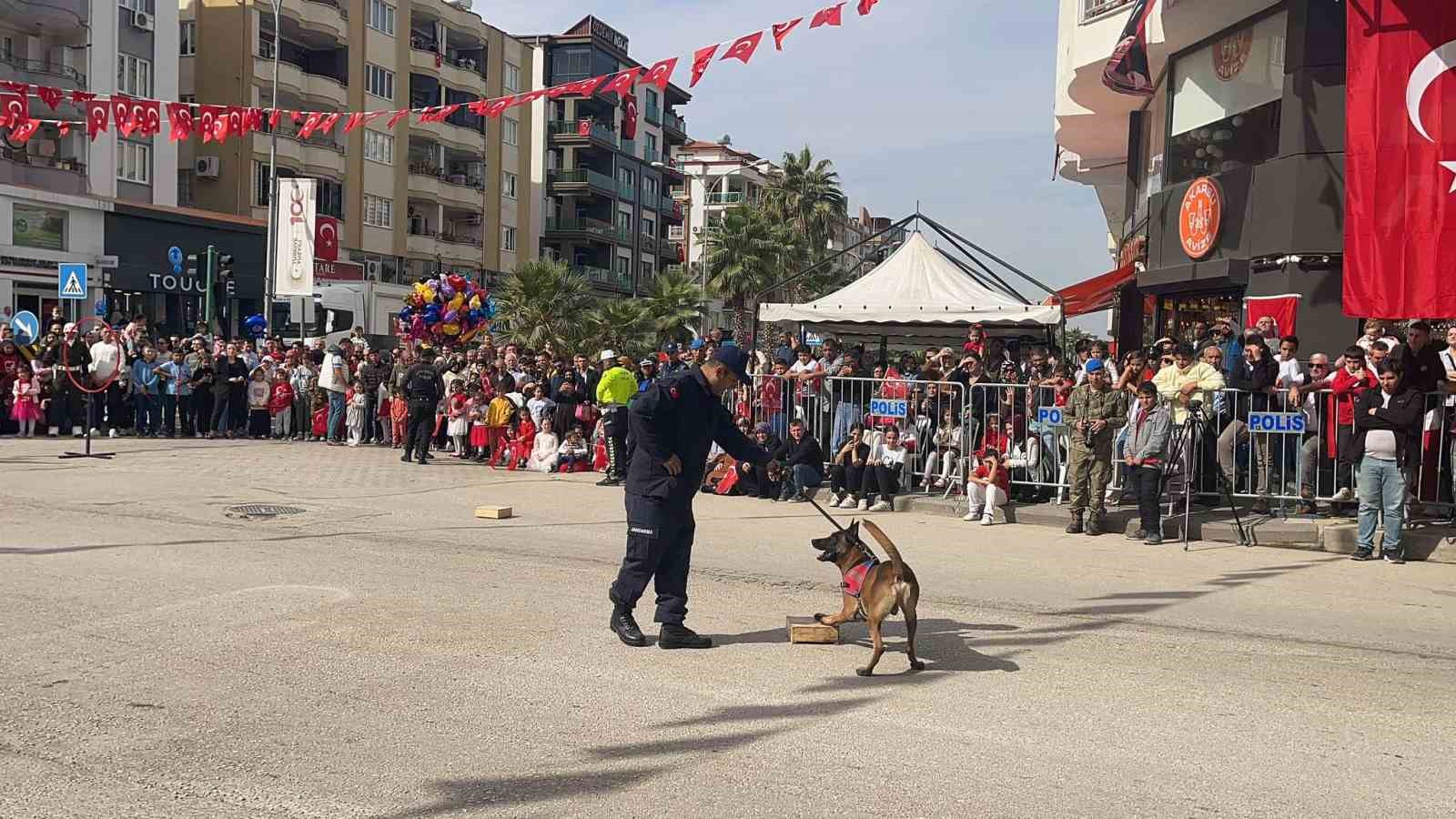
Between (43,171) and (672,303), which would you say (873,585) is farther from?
(43,171)

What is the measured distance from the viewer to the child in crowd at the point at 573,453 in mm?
17688

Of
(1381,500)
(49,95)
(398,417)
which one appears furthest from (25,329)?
(1381,500)

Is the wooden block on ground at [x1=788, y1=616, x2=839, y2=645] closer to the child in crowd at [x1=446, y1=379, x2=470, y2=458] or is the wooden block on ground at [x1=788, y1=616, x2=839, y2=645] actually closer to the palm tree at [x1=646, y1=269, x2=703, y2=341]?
the child in crowd at [x1=446, y1=379, x2=470, y2=458]

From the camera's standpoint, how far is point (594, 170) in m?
69.9

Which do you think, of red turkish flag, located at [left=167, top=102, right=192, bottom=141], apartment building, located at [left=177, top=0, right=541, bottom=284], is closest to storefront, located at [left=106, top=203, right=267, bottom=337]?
apartment building, located at [left=177, top=0, right=541, bottom=284]

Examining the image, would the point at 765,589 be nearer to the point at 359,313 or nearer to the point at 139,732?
the point at 139,732

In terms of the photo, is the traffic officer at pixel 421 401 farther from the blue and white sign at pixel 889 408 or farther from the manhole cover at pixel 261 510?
the blue and white sign at pixel 889 408

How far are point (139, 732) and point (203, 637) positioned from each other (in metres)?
1.70

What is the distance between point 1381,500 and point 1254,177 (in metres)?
6.46

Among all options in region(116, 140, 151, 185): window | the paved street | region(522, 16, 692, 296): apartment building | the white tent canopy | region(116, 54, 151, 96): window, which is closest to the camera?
the paved street

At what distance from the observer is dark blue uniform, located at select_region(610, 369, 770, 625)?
6.84 m

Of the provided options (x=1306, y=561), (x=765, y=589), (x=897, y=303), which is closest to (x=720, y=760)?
(x=765, y=589)

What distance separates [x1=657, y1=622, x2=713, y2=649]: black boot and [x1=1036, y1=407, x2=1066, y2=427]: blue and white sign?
7674 millimetres

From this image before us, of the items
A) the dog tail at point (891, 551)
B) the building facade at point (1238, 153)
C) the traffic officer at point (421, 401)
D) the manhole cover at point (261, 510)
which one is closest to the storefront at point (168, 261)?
the traffic officer at point (421, 401)
